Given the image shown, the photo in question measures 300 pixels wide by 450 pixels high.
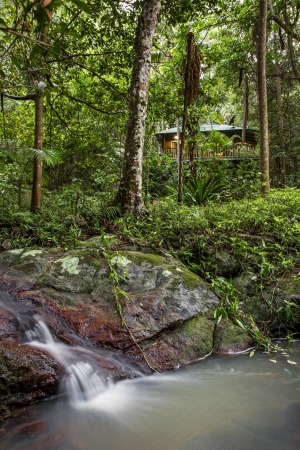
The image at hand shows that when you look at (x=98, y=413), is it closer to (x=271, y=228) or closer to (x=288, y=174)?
(x=271, y=228)

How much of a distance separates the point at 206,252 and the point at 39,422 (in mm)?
3123

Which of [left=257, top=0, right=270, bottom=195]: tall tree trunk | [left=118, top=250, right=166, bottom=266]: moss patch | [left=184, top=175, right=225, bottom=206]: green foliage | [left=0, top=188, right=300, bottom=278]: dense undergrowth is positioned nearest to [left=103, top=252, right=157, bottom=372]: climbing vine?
[left=118, top=250, right=166, bottom=266]: moss patch

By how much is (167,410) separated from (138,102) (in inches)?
177

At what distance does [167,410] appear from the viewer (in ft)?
8.13

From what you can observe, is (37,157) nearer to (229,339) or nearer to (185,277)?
(185,277)

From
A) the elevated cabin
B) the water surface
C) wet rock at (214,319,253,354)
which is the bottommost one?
the water surface

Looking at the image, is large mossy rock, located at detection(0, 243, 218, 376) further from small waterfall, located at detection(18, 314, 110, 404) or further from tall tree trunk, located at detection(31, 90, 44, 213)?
tall tree trunk, located at detection(31, 90, 44, 213)

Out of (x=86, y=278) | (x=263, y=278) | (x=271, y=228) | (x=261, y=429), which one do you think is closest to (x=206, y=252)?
(x=263, y=278)

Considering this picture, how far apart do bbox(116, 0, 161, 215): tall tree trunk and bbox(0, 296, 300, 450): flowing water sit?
2917 millimetres

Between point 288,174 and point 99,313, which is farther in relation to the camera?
point 288,174

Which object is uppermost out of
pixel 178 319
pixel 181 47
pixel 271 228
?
pixel 181 47

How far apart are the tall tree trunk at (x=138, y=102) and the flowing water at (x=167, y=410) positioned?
9.57 ft

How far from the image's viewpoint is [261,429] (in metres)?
2.19

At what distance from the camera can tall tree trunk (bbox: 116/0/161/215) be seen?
5223mm
